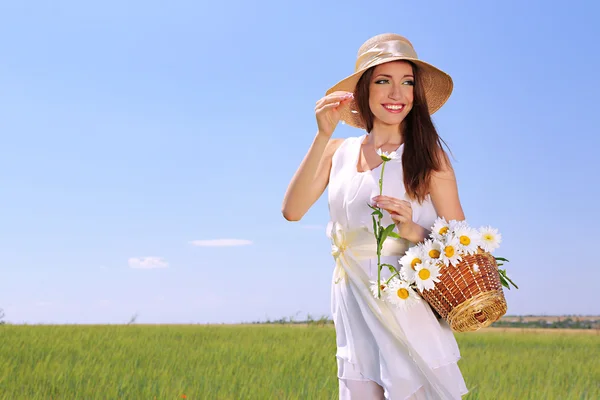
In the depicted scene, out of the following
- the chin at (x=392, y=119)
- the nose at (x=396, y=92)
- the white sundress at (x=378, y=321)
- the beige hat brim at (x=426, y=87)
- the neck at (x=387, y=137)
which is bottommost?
the white sundress at (x=378, y=321)

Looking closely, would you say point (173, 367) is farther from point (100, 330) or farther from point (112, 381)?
point (100, 330)

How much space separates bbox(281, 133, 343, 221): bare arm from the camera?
3.03 m

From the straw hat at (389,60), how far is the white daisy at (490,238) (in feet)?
2.76

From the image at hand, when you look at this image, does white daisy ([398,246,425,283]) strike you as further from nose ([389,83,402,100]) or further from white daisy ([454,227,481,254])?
nose ([389,83,402,100])

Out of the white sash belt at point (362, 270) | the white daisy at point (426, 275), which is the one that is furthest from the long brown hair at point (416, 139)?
the white daisy at point (426, 275)

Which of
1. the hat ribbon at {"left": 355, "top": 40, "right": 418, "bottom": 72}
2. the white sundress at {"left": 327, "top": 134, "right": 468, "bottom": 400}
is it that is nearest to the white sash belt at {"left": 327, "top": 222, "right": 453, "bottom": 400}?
the white sundress at {"left": 327, "top": 134, "right": 468, "bottom": 400}

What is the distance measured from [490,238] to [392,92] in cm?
81

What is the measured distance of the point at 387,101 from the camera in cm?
298

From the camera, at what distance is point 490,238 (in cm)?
269

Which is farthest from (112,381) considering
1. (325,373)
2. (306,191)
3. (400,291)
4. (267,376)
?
(400,291)

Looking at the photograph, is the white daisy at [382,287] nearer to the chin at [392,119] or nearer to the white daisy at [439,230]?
the white daisy at [439,230]

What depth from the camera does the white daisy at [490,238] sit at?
105 inches

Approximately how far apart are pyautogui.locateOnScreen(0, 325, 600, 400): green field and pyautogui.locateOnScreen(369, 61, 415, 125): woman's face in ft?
8.16

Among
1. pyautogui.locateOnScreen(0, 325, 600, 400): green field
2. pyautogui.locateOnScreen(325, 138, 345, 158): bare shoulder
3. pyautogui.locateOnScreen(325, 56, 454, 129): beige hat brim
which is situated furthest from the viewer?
pyautogui.locateOnScreen(0, 325, 600, 400): green field
